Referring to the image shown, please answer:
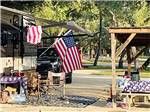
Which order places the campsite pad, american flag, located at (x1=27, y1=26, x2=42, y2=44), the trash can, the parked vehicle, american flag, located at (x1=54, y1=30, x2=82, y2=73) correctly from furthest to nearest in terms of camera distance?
the parked vehicle → american flag, located at (x1=54, y1=30, x2=82, y2=73) → american flag, located at (x1=27, y1=26, x2=42, y2=44) → the trash can → the campsite pad

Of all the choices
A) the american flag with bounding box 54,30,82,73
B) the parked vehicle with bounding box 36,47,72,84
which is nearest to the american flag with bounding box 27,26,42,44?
the american flag with bounding box 54,30,82,73

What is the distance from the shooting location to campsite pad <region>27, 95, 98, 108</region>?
1606 cm

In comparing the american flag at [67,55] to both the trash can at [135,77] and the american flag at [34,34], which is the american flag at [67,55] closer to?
the american flag at [34,34]

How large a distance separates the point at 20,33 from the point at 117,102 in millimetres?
5780

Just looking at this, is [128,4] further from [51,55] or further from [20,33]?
[20,33]

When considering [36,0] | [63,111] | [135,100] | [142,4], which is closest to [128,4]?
[142,4]

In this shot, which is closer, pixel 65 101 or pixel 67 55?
pixel 65 101

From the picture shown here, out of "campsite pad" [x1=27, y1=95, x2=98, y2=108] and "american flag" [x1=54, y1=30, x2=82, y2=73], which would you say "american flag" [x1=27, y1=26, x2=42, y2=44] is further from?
"campsite pad" [x1=27, y1=95, x2=98, y2=108]

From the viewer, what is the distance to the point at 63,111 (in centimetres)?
1415

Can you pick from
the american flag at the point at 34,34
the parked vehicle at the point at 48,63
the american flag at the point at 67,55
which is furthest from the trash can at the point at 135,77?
the parked vehicle at the point at 48,63

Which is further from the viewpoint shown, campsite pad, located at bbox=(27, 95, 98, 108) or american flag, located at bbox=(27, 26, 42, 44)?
american flag, located at bbox=(27, 26, 42, 44)

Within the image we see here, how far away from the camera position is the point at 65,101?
1694cm

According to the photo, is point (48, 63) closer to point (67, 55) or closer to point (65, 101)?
point (67, 55)

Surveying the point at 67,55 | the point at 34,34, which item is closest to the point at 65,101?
the point at 67,55
